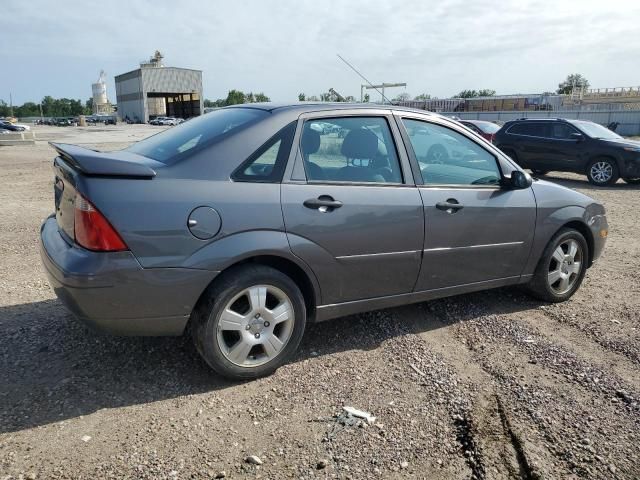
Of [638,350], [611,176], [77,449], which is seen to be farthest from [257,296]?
Answer: [611,176]

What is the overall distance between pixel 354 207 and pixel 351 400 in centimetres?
124

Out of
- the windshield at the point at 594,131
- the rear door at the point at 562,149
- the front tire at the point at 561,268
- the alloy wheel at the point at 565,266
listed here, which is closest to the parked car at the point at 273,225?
the front tire at the point at 561,268

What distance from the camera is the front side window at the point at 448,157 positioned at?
401 centimetres

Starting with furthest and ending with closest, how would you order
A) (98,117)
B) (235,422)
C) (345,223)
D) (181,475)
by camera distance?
(98,117) → (345,223) → (235,422) → (181,475)

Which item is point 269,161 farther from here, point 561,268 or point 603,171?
point 603,171

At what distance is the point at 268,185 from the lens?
3297mm

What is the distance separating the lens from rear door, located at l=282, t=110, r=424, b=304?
3404 millimetres

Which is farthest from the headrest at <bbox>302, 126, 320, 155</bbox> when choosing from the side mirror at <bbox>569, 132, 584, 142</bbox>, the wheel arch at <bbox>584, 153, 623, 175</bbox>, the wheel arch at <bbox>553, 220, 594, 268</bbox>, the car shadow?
the side mirror at <bbox>569, 132, 584, 142</bbox>

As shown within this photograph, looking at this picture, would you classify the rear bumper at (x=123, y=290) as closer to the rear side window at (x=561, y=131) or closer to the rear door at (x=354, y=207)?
the rear door at (x=354, y=207)

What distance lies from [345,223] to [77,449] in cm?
201

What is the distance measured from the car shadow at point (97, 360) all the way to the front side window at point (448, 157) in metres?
1.23

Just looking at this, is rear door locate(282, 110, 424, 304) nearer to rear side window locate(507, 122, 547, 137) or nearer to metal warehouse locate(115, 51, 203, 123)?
rear side window locate(507, 122, 547, 137)

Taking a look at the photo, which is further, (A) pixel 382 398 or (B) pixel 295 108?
(B) pixel 295 108

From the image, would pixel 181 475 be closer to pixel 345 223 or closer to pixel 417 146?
pixel 345 223
